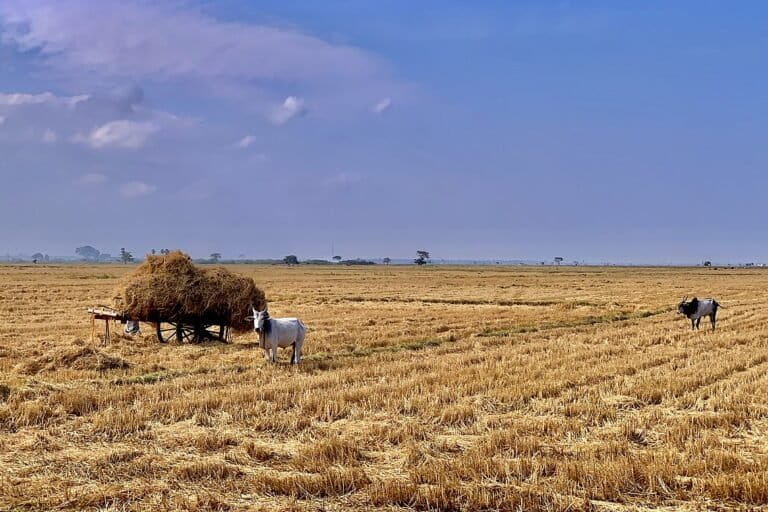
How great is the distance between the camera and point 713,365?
1499 cm

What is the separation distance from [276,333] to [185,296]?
Result: 16.4ft

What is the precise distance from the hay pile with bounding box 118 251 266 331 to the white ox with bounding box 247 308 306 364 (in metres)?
4.31

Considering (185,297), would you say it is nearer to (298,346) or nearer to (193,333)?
(193,333)

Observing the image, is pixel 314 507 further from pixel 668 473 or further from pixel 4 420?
pixel 4 420

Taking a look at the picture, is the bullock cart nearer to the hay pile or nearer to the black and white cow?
the hay pile

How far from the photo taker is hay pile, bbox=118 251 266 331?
19688 millimetres

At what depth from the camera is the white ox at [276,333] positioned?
15489 millimetres

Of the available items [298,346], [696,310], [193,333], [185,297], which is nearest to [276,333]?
[298,346]

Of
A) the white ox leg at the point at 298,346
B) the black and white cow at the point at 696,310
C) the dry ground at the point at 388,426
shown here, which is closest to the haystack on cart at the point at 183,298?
the dry ground at the point at 388,426

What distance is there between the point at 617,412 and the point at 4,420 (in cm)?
842

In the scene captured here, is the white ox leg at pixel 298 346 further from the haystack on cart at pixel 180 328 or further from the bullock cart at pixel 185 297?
the haystack on cart at pixel 180 328

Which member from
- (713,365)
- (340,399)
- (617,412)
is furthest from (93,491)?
(713,365)

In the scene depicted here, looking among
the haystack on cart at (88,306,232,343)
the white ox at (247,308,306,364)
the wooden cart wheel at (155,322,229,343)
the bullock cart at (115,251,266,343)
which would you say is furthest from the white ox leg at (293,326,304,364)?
the wooden cart wheel at (155,322,229,343)

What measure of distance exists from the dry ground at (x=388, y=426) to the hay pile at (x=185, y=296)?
2.96 feet
